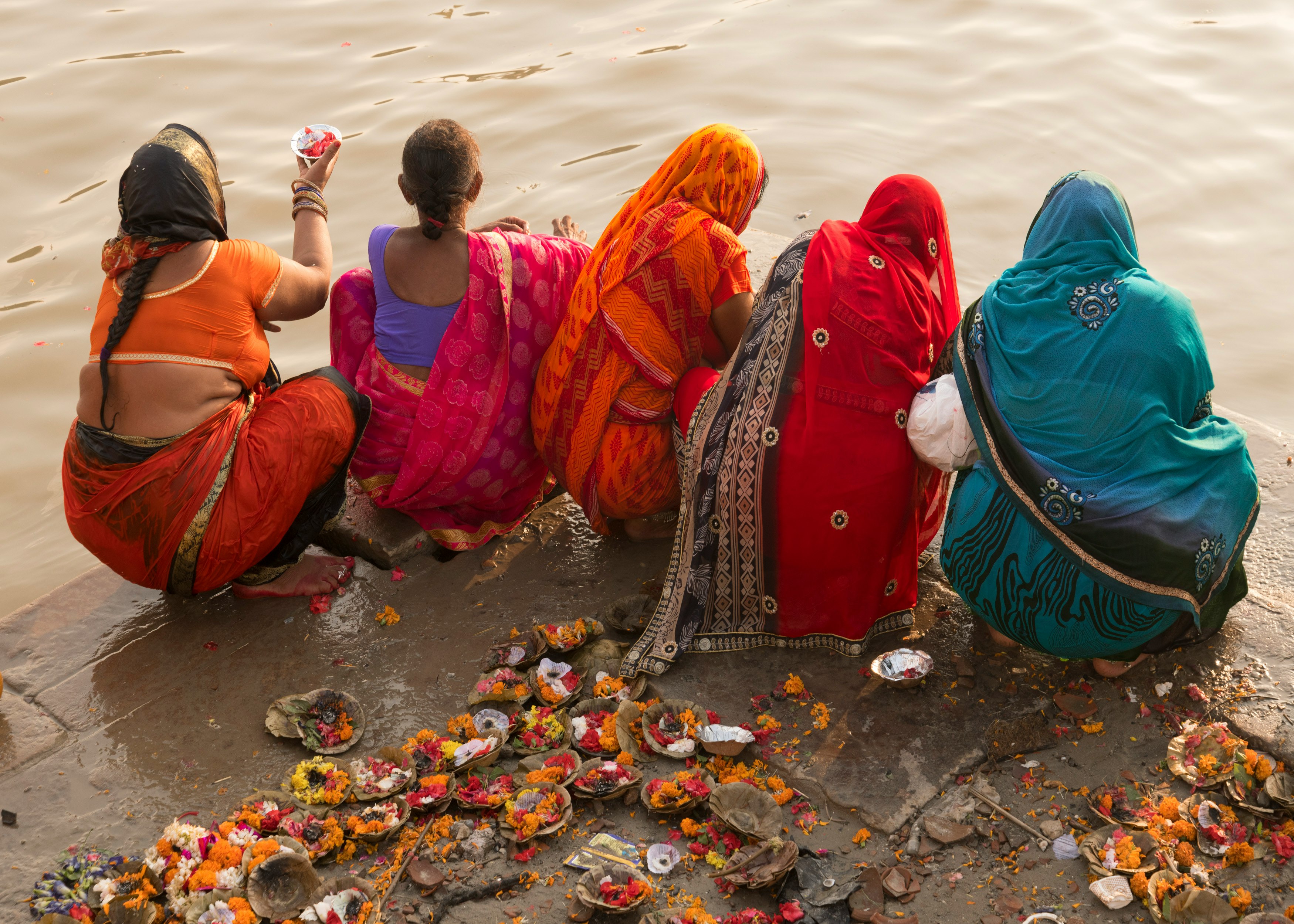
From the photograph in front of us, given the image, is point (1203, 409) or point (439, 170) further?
point (439, 170)

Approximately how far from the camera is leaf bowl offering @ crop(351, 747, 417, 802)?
9.14ft

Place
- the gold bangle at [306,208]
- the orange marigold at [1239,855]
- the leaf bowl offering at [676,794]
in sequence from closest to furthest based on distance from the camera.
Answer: the orange marigold at [1239,855] < the leaf bowl offering at [676,794] < the gold bangle at [306,208]

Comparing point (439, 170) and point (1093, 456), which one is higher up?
point (439, 170)

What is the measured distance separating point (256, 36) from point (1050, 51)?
6504mm

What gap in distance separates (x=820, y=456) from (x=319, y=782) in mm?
1657

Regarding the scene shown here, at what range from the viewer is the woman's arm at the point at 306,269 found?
11.3 ft

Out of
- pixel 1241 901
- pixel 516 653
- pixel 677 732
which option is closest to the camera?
pixel 1241 901

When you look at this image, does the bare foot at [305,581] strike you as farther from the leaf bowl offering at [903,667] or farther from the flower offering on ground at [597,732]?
the leaf bowl offering at [903,667]

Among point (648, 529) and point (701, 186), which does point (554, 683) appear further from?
point (701, 186)

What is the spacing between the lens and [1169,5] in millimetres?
9328

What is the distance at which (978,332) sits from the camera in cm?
286

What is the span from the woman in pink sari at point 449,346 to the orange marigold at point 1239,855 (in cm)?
241

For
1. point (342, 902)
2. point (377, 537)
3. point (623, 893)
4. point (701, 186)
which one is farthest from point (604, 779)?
point (701, 186)

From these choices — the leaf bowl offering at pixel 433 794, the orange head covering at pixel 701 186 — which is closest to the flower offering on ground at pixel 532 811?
the leaf bowl offering at pixel 433 794
